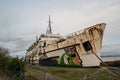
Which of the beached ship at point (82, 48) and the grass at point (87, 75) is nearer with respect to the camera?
the grass at point (87, 75)

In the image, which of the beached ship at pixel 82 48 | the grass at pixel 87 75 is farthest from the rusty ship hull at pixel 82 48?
the grass at pixel 87 75

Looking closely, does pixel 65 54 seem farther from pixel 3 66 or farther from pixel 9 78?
pixel 9 78

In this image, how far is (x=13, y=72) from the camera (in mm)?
14031

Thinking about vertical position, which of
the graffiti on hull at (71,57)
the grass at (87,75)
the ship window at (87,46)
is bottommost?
the grass at (87,75)

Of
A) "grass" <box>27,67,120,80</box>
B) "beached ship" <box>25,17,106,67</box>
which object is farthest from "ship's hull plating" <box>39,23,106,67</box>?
"grass" <box>27,67,120,80</box>

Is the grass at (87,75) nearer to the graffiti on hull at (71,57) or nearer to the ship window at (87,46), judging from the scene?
the graffiti on hull at (71,57)

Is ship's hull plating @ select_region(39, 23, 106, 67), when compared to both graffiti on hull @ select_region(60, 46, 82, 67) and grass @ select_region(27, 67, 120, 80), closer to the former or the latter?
graffiti on hull @ select_region(60, 46, 82, 67)

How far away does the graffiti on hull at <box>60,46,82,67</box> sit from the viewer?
26.3m

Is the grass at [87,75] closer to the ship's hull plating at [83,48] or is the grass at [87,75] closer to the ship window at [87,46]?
the ship's hull plating at [83,48]

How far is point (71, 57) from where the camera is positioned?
87.7ft

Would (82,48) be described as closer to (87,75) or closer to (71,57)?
(71,57)

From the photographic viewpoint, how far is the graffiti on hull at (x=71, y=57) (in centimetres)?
2634

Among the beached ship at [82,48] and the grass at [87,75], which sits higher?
the beached ship at [82,48]

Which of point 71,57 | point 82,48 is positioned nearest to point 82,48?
point 82,48
